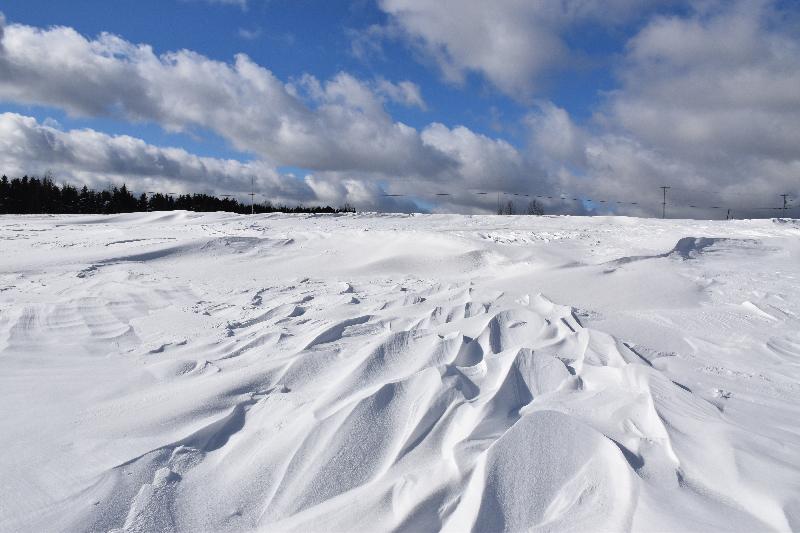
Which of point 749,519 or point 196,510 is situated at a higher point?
point 749,519

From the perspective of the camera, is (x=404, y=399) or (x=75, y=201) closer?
(x=404, y=399)

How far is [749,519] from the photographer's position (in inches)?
63.4

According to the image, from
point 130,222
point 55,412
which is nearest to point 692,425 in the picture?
point 55,412

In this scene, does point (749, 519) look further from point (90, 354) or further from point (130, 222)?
point (130, 222)

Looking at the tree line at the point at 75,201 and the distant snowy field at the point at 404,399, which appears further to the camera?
the tree line at the point at 75,201

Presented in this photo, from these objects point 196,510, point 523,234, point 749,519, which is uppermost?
point 523,234

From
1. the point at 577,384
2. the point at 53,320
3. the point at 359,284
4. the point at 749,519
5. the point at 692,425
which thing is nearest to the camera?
the point at 749,519

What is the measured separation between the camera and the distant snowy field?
1747 mm

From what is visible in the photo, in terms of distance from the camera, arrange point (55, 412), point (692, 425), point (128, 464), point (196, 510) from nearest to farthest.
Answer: point (196, 510), point (128, 464), point (692, 425), point (55, 412)

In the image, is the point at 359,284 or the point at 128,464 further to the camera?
the point at 359,284

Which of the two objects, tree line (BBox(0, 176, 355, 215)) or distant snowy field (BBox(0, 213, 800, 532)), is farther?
tree line (BBox(0, 176, 355, 215))

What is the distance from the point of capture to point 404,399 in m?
2.36

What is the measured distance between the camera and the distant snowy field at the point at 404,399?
5.73ft

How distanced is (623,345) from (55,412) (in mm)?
3500
